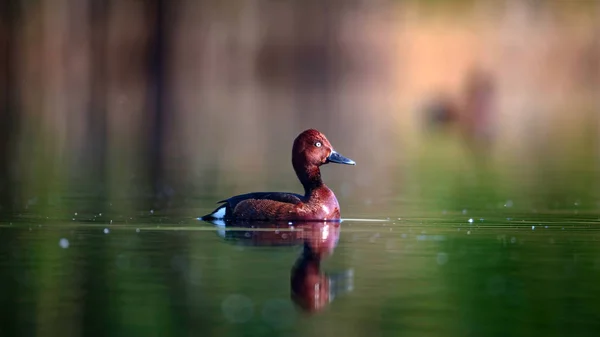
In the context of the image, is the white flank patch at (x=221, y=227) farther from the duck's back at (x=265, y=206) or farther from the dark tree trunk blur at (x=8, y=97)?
the dark tree trunk blur at (x=8, y=97)

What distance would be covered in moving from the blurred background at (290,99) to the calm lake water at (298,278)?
2.48m

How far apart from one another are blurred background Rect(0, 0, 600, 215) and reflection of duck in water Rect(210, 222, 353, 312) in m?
2.20

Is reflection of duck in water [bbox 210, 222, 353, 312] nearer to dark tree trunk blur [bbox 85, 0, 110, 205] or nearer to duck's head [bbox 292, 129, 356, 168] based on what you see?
duck's head [bbox 292, 129, 356, 168]

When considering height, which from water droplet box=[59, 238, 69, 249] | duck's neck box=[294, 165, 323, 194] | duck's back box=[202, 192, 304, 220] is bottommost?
water droplet box=[59, 238, 69, 249]

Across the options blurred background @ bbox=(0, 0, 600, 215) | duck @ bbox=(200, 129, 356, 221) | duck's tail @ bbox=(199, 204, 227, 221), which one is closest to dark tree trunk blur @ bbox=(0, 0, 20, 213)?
blurred background @ bbox=(0, 0, 600, 215)

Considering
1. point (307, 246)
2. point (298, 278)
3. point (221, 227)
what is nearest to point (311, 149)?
point (221, 227)

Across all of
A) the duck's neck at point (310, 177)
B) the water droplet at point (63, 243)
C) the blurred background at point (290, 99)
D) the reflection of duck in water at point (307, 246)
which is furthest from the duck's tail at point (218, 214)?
the water droplet at point (63, 243)

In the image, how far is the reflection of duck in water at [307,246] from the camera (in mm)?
7450

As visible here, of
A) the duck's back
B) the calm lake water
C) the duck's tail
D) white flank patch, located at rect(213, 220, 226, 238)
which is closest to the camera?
the calm lake water

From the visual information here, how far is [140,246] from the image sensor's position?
9586 millimetres

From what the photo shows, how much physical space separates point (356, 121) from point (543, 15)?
10642mm

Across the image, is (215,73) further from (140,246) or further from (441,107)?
(140,246)

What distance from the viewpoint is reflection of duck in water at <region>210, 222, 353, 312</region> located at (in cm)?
745

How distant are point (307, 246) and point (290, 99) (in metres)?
34.2
